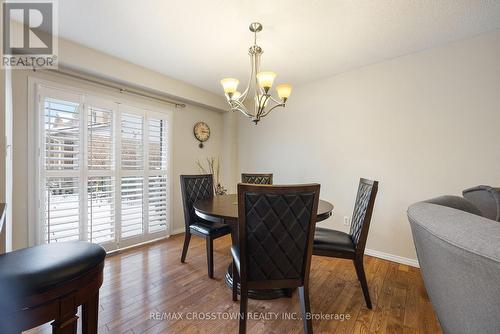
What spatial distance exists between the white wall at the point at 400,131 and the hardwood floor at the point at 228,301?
0.78 m

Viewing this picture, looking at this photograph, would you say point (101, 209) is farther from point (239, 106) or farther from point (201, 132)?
point (239, 106)

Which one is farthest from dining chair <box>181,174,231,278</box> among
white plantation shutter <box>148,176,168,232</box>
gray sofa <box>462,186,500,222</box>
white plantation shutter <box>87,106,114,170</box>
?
gray sofa <box>462,186,500,222</box>

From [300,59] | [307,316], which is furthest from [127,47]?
[307,316]

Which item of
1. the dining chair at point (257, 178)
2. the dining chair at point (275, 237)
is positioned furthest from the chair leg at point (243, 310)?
Answer: the dining chair at point (257, 178)

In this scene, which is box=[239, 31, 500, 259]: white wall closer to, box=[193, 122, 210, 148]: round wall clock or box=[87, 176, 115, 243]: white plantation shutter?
box=[193, 122, 210, 148]: round wall clock

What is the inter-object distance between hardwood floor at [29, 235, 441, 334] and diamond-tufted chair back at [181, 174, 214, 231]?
534 millimetres

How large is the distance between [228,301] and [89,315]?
1.07 metres

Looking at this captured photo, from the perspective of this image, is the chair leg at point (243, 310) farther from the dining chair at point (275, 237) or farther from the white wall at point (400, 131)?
the white wall at point (400, 131)

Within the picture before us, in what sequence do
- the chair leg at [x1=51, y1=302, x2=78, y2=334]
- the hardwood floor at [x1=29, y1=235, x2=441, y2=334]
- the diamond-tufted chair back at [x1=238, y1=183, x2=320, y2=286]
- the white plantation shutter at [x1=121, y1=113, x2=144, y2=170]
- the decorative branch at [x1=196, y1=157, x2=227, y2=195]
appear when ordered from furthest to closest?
the decorative branch at [x1=196, y1=157, x2=227, y2=195] < the white plantation shutter at [x1=121, y1=113, x2=144, y2=170] < the hardwood floor at [x1=29, y1=235, x2=441, y2=334] < the diamond-tufted chair back at [x1=238, y1=183, x2=320, y2=286] < the chair leg at [x1=51, y1=302, x2=78, y2=334]

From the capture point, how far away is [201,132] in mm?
3854

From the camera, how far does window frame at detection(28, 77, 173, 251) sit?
7.18 feet

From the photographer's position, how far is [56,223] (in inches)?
90.4

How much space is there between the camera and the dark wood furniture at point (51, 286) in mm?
711

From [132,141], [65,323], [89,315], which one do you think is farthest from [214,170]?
[65,323]
